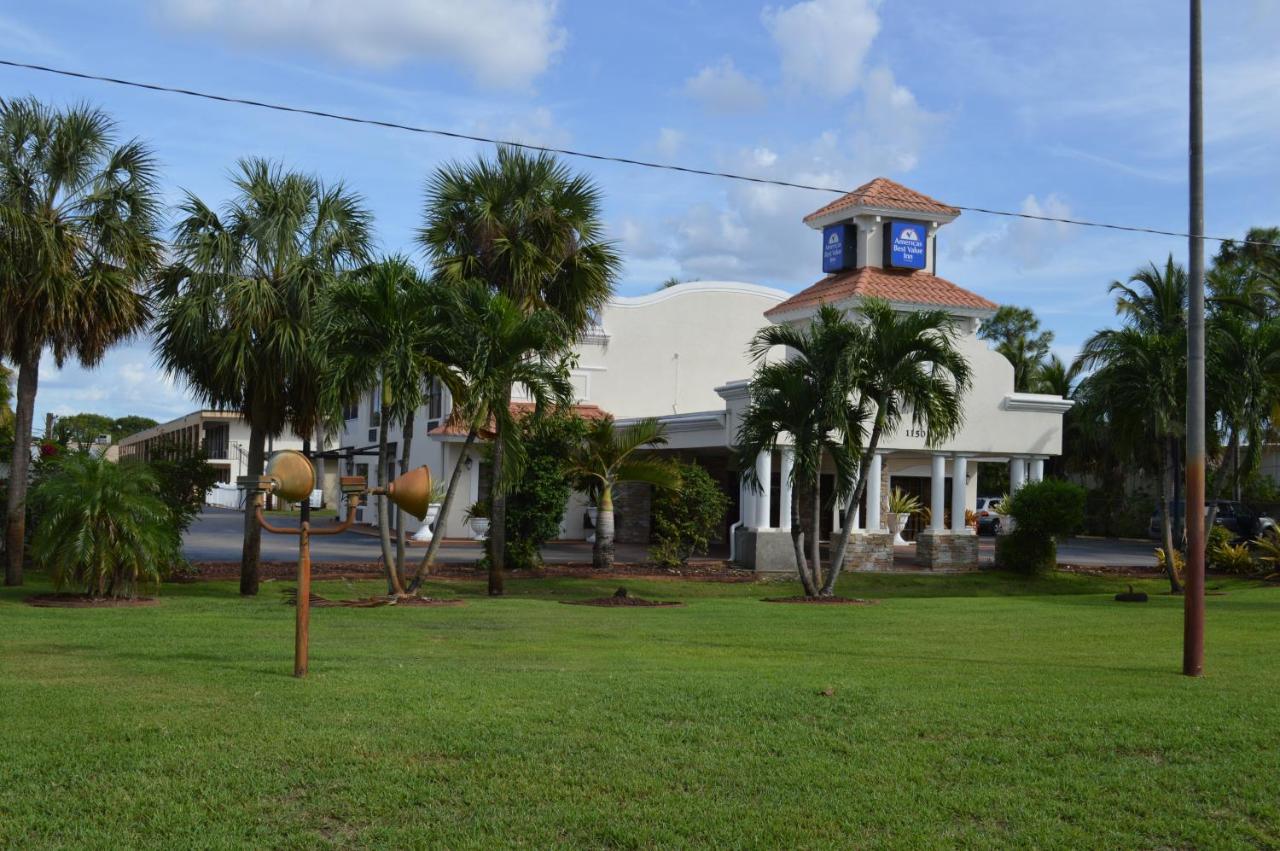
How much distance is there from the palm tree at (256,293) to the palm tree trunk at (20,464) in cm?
207

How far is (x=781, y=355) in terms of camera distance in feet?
125

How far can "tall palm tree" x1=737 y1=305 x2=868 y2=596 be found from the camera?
20766mm

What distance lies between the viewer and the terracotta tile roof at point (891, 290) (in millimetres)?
29656

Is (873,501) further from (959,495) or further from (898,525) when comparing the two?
(898,525)

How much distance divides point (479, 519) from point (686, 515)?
7292mm

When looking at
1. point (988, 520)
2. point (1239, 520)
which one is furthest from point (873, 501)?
point (1239, 520)

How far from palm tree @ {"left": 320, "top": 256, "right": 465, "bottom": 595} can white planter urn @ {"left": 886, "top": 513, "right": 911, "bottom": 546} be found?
17.3 metres

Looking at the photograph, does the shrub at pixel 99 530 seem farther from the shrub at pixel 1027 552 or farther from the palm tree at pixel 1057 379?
the palm tree at pixel 1057 379

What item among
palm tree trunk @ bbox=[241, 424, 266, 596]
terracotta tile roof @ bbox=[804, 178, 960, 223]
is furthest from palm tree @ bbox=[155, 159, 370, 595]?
terracotta tile roof @ bbox=[804, 178, 960, 223]

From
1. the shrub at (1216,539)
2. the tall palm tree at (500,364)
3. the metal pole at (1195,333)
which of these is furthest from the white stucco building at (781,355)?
the metal pole at (1195,333)

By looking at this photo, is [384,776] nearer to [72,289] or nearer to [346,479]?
[346,479]

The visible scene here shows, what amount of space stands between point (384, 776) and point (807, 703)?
3.47 m

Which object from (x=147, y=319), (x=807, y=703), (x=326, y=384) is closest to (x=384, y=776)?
(x=807, y=703)

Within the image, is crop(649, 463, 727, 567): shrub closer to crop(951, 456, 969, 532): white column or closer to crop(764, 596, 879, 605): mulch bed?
crop(764, 596, 879, 605): mulch bed
